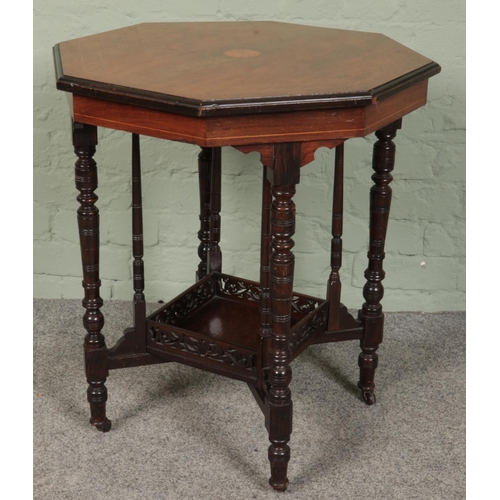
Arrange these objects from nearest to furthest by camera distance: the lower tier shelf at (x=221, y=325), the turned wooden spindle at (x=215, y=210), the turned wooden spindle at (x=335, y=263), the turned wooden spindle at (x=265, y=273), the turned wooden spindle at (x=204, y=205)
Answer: the turned wooden spindle at (x=265, y=273) < the lower tier shelf at (x=221, y=325) < the turned wooden spindle at (x=335, y=263) < the turned wooden spindle at (x=215, y=210) < the turned wooden spindle at (x=204, y=205)

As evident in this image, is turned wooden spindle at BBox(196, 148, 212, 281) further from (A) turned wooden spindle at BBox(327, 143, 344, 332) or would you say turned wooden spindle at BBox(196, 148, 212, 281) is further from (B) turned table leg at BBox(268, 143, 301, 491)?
(B) turned table leg at BBox(268, 143, 301, 491)

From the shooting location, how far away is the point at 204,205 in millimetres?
3031

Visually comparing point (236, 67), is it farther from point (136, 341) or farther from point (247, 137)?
point (136, 341)

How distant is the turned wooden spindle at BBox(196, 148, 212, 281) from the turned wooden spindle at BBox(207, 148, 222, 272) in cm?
6

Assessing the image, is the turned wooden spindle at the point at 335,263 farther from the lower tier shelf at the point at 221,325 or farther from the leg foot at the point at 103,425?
the leg foot at the point at 103,425

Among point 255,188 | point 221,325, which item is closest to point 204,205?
point 255,188

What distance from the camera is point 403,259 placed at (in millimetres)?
3385

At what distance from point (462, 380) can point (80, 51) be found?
5.42ft

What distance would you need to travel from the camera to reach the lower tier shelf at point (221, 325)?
101 inches

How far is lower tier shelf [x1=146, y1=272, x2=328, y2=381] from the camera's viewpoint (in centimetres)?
258

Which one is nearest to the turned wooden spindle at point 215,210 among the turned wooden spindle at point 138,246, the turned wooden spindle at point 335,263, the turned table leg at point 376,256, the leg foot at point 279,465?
the turned wooden spindle at point 138,246

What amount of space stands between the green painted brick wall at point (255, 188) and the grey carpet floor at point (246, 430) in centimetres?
28

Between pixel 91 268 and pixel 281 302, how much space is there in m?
0.59

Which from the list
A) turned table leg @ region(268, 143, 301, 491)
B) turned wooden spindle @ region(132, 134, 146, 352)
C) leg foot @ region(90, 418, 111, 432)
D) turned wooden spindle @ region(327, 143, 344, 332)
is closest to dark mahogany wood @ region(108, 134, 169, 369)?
turned wooden spindle @ region(132, 134, 146, 352)
